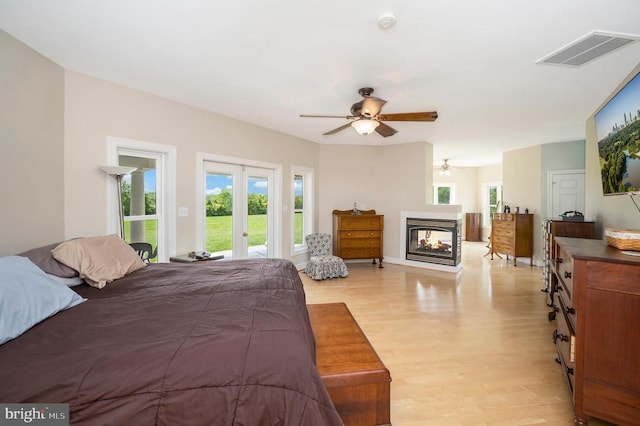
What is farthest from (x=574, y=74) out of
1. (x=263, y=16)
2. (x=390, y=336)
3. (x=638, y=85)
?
(x=390, y=336)

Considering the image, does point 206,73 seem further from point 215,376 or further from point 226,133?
point 215,376

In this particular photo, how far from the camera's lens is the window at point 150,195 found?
123 inches

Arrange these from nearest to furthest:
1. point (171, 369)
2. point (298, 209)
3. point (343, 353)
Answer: point (171, 369) < point (343, 353) < point (298, 209)

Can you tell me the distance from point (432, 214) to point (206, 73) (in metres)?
4.67

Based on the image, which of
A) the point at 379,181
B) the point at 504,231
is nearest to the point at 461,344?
the point at 379,181

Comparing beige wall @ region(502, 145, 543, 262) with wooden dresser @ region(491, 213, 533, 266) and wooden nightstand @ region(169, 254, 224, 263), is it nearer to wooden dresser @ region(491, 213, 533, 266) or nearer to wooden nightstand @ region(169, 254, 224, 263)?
wooden dresser @ region(491, 213, 533, 266)

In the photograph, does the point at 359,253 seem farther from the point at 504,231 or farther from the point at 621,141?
the point at 621,141

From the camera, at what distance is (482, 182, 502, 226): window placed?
8500mm

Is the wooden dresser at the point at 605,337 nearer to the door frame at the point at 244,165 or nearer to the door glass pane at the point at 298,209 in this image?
the door frame at the point at 244,165

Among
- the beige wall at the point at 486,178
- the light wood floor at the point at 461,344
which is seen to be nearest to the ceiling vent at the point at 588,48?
the light wood floor at the point at 461,344

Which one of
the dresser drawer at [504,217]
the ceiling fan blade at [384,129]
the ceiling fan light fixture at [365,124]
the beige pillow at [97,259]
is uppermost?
the ceiling fan blade at [384,129]

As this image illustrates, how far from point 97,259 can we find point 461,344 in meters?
3.12

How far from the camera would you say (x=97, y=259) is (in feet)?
6.23

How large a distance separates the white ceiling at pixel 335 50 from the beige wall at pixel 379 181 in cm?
212
